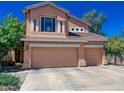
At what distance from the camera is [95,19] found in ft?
175

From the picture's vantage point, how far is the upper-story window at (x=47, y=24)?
2319cm

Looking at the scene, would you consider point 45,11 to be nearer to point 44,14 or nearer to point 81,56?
point 44,14

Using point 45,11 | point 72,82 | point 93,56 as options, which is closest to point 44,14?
point 45,11

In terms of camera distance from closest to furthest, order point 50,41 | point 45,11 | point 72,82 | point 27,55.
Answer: point 72,82 < point 27,55 < point 50,41 < point 45,11

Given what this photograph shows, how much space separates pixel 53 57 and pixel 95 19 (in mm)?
32597

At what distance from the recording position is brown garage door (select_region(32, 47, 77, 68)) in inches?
886

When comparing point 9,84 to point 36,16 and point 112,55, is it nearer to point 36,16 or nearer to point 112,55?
point 36,16

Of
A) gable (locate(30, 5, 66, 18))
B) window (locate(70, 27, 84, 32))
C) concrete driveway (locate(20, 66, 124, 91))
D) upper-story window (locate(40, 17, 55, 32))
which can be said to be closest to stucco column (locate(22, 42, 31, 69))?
upper-story window (locate(40, 17, 55, 32))

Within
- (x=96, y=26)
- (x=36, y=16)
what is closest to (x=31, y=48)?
(x=36, y=16)

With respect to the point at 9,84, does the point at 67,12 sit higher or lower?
higher

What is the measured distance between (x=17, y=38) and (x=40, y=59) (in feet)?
12.0

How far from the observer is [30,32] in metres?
23.1

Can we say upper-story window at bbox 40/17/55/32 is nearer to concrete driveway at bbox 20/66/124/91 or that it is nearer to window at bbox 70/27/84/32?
window at bbox 70/27/84/32

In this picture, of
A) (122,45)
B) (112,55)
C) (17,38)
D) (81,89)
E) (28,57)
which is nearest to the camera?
(81,89)
